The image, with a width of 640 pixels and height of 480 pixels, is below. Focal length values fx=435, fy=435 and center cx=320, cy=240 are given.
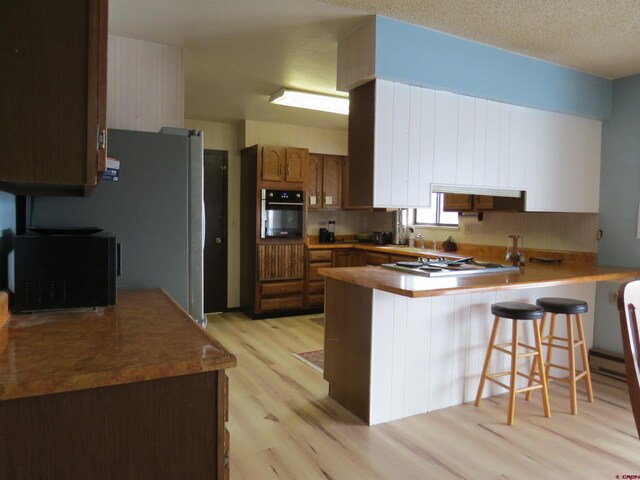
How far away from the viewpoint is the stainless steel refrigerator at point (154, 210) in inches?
84.9

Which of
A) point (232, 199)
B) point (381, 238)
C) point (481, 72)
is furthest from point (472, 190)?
point (232, 199)

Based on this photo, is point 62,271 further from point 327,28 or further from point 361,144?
point 327,28

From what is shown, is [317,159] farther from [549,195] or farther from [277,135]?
[549,195]

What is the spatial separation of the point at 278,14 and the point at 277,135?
9.91 feet

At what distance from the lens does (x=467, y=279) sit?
8.84 feet

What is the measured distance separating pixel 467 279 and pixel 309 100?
2.42m

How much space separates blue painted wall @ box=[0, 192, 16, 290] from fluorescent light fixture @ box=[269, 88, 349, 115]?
262cm

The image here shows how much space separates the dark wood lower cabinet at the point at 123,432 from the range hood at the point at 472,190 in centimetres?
220

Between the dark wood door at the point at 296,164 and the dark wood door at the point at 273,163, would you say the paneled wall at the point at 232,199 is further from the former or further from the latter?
the dark wood door at the point at 296,164

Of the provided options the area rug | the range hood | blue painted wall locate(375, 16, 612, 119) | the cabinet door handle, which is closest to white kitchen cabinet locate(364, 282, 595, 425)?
the range hood

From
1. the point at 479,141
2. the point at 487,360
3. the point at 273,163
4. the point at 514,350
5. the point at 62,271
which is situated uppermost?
the point at 273,163

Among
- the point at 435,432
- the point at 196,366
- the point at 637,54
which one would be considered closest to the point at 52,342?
the point at 196,366

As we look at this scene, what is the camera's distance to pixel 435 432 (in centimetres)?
256

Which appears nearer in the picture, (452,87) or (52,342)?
(52,342)
